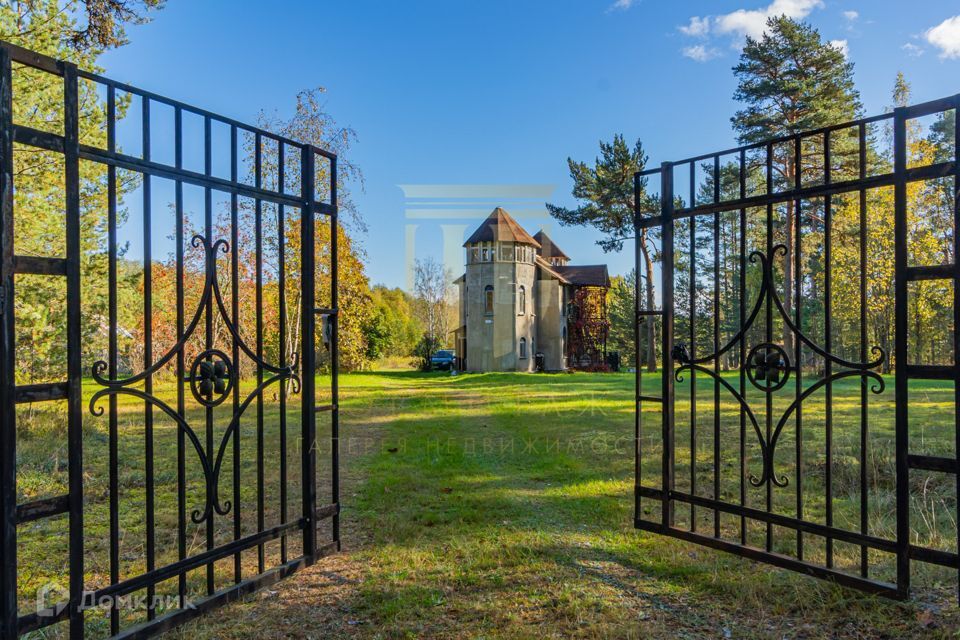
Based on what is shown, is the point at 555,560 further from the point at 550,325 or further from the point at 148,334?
the point at 550,325

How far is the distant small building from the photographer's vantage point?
74.1 feet

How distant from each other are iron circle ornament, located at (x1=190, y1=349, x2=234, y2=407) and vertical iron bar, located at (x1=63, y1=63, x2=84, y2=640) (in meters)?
0.47

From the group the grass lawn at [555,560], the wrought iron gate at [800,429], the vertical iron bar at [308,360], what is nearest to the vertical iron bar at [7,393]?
the grass lawn at [555,560]

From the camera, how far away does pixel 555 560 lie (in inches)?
117

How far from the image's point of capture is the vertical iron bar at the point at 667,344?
125 inches

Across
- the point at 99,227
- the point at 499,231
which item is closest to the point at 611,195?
the point at 499,231

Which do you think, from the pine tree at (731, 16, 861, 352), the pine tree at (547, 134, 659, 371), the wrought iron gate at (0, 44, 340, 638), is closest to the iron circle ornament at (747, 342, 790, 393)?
the wrought iron gate at (0, 44, 340, 638)

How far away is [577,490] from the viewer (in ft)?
14.2

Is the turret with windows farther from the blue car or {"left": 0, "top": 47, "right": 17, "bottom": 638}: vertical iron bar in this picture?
{"left": 0, "top": 47, "right": 17, "bottom": 638}: vertical iron bar

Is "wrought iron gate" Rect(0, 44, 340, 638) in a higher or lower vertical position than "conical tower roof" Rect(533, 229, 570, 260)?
lower

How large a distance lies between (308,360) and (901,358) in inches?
118

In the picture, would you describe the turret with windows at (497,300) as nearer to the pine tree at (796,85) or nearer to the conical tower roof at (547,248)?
the conical tower roof at (547,248)

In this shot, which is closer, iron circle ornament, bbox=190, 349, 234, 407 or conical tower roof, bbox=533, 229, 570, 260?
iron circle ornament, bbox=190, 349, 234, 407

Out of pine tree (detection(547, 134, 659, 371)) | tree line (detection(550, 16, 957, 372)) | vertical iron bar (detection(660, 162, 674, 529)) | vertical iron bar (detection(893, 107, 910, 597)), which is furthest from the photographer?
pine tree (detection(547, 134, 659, 371))
